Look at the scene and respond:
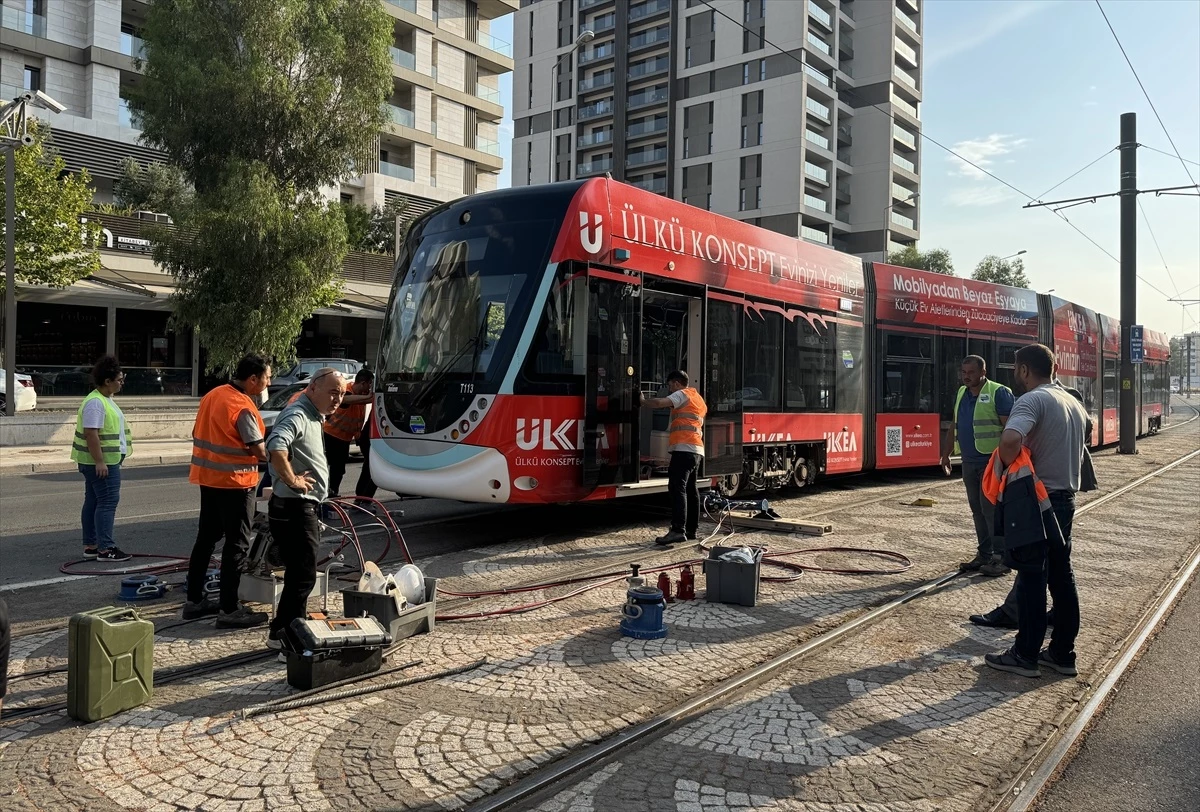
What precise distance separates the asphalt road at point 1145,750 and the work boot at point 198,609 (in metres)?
4.93

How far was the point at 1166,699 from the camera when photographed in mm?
4656

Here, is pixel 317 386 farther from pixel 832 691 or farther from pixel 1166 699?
pixel 1166 699

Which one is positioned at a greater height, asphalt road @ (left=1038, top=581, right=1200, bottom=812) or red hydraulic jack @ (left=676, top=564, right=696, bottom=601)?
red hydraulic jack @ (left=676, top=564, right=696, bottom=601)

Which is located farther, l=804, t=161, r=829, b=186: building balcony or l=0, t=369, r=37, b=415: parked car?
l=804, t=161, r=829, b=186: building balcony

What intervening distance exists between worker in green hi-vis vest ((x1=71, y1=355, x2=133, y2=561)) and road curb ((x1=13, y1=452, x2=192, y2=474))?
775 cm

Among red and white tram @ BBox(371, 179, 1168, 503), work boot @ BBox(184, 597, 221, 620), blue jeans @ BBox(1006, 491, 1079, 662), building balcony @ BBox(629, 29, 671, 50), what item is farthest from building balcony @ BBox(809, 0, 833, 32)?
Result: work boot @ BBox(184, 597, 221, 620)

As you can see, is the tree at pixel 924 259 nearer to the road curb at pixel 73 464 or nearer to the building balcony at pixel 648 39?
the building balcony at pixel 648 39

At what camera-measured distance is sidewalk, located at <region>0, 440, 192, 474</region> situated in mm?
15641

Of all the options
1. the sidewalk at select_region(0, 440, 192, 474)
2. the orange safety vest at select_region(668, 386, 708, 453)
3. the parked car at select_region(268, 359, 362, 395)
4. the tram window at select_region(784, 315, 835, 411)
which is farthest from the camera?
the parked car at select_region(268, 359, 362, 395)

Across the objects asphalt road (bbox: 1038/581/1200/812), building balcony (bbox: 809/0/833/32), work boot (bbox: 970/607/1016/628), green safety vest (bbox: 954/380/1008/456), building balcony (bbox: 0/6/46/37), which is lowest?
asphalt road (bbox: 1038/581/1200/812)

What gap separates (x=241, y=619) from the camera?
17.7ft

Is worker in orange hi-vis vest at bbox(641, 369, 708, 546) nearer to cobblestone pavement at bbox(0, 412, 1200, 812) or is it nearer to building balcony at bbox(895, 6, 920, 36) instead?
cobblestone pavement at bbox(0, 412, 1200, 812)

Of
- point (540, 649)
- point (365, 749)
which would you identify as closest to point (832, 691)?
point (540, 649)

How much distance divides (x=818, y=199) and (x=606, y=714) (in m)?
63.6
